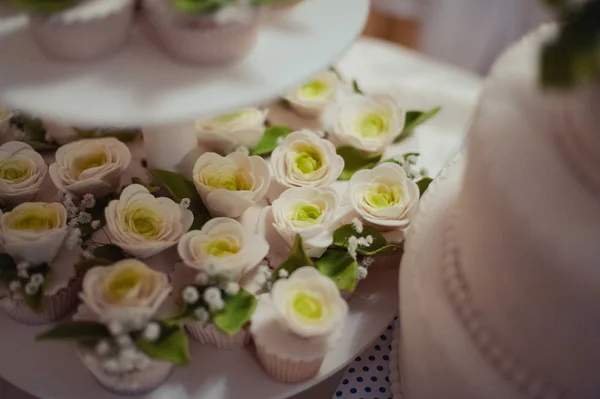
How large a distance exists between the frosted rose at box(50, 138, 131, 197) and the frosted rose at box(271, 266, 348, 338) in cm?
32

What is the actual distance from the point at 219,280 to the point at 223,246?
53mm

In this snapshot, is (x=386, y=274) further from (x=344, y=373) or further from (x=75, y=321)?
(x=75, y=321)

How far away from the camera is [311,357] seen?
0.81m

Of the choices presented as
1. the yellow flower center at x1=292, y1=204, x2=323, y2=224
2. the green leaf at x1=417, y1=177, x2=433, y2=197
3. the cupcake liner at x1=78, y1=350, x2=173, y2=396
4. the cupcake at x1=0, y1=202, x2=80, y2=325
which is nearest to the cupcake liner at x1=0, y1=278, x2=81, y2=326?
the cupcake at x1=0, y1=202, x2=80, y2=325

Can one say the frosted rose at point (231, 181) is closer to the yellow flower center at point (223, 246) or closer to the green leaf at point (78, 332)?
the yellow flower center at point (223, 246)

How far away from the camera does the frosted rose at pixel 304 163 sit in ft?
3.24

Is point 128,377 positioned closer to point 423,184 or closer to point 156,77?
point 156,77

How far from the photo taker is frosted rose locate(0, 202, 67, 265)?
0.85 meters

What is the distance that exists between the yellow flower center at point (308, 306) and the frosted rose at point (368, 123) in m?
0.32

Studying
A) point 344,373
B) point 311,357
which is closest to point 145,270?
point 311,357

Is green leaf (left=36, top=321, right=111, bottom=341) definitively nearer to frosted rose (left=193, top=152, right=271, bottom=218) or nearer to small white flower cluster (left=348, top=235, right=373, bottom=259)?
frosted rose (left=193, top=152, right=271, bottom=218)

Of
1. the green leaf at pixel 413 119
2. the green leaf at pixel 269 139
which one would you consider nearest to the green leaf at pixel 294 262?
the green leaf at pixel 269 139

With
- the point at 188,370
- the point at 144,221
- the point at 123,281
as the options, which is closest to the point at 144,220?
the point at 144,221

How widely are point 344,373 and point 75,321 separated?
0.41 meters
